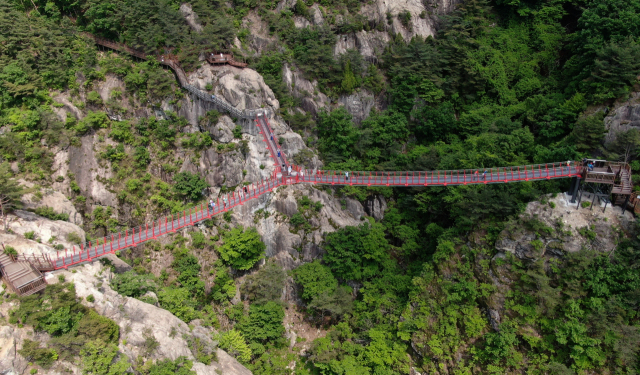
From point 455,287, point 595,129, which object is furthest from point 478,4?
point 455,287

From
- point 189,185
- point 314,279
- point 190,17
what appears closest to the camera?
point 314,279

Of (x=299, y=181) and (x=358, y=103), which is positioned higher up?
(x=358, y=103)

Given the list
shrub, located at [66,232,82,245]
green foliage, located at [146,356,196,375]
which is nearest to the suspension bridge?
shrub, located at [66,232,82,245]

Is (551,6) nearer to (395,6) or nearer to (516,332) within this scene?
(395,6)

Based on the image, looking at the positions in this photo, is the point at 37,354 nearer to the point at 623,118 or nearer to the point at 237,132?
the point at 237,132

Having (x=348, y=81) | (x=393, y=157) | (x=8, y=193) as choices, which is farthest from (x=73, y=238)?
(x=348, y=81)

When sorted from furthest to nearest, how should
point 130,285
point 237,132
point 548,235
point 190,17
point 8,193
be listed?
point 190,17 < point 237,132 < point 548,235 < point 130,285 < point 8,193

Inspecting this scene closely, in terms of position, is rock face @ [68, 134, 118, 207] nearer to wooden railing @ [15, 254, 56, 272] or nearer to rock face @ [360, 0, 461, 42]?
wooden railing @ [15, 254, 56, 272]
